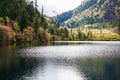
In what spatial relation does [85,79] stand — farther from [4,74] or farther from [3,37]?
[3,37]

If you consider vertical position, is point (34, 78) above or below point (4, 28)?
below

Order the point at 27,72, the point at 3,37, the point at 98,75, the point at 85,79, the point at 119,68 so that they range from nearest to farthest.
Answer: the point at 85,79 < the point at 98,75 < the point at 27,72 < the point at 119,68 < the point at 3,37

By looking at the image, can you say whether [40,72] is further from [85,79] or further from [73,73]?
[85,79]

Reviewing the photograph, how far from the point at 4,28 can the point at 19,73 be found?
12671 centimetres

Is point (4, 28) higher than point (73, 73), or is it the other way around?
point (4, 28)

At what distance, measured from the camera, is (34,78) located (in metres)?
56.1

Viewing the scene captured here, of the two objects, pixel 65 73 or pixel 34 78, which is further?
pixel 65 73

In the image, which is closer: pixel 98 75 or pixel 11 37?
pixel 98 75

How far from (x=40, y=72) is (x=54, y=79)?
9772mm

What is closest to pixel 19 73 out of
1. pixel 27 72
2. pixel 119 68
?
pixel 27 72

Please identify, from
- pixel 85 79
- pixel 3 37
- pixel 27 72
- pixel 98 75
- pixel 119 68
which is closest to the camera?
pixel 85 79

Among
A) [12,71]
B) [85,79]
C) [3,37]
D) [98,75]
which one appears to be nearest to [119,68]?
[98,75]

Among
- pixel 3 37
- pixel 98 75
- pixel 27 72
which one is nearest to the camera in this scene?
pixel 98 75

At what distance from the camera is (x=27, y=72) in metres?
64.4
